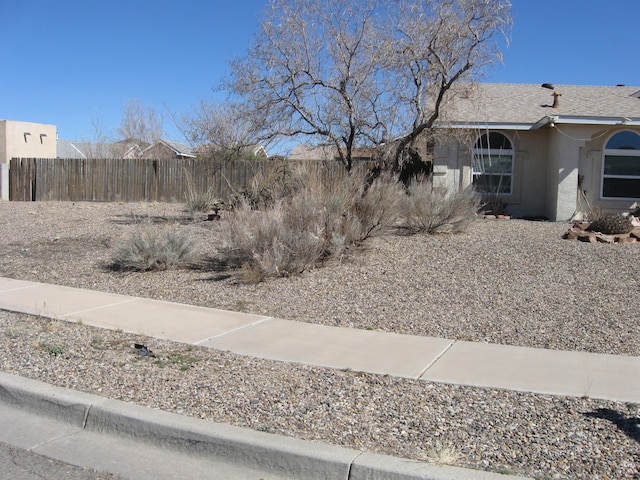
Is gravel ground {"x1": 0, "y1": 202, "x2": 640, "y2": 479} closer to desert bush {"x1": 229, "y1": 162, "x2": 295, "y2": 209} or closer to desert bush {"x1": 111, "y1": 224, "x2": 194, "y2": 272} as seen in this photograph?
desert bush {"x1": 111, "y1": 224, "x2": 194, "y2": 272}

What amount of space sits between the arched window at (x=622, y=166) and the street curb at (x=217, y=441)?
17.0 meters

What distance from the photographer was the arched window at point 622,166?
1894 centimetres

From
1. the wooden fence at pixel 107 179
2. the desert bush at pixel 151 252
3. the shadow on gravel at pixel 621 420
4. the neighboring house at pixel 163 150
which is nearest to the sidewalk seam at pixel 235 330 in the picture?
the desert bush at pixel 151 252

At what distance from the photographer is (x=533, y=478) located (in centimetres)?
406

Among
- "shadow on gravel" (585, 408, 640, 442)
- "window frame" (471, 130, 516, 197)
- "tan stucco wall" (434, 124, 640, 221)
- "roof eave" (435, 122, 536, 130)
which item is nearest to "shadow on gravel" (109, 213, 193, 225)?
"tan stucco wall" (434, 124, 640, 221)

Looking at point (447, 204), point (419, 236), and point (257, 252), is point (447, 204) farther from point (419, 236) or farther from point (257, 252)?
point (257, 252)

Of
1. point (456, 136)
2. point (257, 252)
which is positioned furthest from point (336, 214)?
point (456, 136)

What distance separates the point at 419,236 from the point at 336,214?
2.78 metres

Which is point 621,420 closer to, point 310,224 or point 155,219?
point 310,224

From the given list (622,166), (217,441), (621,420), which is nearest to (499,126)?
(622,166)

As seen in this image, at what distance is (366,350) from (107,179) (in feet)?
74.9

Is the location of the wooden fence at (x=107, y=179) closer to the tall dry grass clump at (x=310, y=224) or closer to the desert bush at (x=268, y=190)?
the desert bush at (x=268, y=190)

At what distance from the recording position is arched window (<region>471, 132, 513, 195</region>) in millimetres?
20125

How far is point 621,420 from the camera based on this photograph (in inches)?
195
